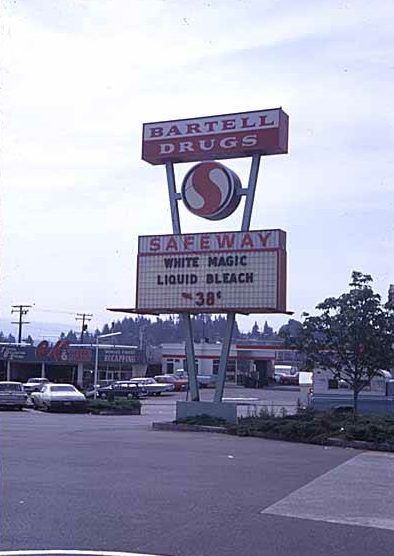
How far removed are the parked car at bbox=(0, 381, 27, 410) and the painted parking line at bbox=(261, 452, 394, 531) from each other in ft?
88.5

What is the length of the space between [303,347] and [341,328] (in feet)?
4.99

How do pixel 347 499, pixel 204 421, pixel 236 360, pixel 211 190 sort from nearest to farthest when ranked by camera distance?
pixel 347 499, pixel 204 421, pixel 211 190, pixel 236 360

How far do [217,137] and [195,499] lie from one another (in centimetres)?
1734

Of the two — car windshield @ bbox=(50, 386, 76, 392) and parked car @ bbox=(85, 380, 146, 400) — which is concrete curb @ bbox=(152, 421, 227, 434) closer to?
car windshield @ bbox=(50, 386, 76, 392)

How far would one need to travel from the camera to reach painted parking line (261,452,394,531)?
10.8 m

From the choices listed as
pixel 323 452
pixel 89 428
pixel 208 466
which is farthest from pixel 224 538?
pixel 89 428

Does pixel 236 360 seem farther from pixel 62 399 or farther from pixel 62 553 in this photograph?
pixel 62 553

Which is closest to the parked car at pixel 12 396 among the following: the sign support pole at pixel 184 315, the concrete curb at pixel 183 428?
the sign support pole at pixel 184 315

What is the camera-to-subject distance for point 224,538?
9297 millimetres

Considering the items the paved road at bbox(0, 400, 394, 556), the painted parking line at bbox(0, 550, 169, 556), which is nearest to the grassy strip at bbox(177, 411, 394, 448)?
the paved road at bbox(0, 400, 394, 556)

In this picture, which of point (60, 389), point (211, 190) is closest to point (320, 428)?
point (211, 190)

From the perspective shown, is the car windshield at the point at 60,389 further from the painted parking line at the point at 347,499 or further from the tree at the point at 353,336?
the painted parking line at the point at 347,499

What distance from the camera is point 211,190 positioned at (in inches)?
1099

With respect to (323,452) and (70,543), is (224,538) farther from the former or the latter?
(323,452)
